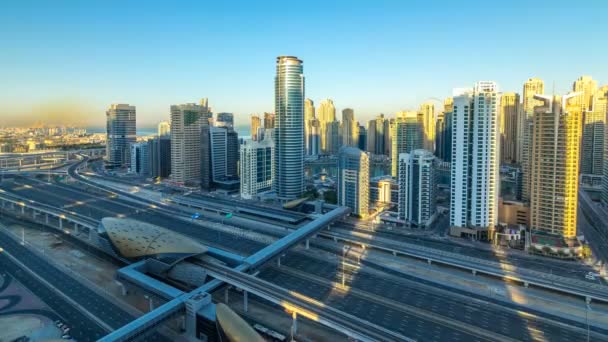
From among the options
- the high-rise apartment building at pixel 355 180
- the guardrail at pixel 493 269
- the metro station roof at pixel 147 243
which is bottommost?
the guardrail at pixel 493 269

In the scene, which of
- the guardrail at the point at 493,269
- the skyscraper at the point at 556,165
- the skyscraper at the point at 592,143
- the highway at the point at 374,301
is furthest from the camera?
the skyscraper at the point at 592,143

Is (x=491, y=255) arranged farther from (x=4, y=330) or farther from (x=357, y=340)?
(x=4, y=330)

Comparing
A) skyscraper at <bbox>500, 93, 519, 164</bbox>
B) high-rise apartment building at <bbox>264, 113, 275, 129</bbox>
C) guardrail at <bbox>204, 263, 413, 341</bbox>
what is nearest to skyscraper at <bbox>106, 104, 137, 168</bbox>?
high-rise apartment building at <bbox>264, 113, 275, 129</bbox>

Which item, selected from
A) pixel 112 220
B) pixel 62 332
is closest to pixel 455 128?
pixel 112 220

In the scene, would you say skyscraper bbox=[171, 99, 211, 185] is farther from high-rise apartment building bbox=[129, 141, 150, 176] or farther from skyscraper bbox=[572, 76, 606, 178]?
skyscraper bbox=[572, 76, 606, 178]

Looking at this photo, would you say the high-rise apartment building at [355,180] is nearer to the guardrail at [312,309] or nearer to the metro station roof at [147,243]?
the metro station roof at [147,243]

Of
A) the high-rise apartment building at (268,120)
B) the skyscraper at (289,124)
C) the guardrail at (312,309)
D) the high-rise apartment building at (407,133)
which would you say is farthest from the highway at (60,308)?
the high-rise apartment building at (268,120)

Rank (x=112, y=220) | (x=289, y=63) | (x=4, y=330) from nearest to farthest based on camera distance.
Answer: (x=4, y=330)
(x=112, y=220)
(x=289, y=63)
